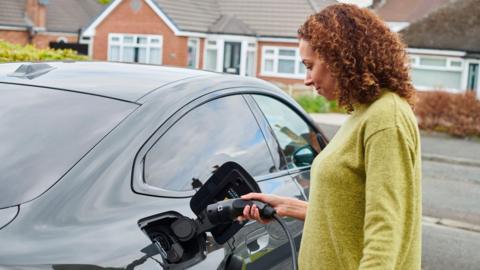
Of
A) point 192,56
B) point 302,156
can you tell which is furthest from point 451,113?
point 192,56

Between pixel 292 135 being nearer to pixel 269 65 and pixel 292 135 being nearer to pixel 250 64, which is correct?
pixel 269 65

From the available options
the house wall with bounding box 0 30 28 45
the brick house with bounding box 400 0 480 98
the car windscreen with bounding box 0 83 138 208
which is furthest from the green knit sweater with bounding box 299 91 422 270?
the house wall with bounding box 0 30 28 45

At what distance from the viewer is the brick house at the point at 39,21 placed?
137 ft

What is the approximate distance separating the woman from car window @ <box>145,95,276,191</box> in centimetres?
75

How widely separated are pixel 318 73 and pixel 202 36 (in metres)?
35.8

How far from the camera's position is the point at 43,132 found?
2973mm

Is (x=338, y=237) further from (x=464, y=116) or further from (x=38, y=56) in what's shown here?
(x=464, y=116)

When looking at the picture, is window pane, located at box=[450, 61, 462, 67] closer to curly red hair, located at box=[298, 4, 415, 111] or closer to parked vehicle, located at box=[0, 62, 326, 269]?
parked vehicle, located at box=[0, 62, 326, 269]

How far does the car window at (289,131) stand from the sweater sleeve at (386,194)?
5.85 feet

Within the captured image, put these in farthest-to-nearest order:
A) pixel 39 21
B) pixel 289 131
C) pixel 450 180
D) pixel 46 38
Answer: pixel 46 38 → pixel 39 21 → pixel 450 180 → pixel 289 131

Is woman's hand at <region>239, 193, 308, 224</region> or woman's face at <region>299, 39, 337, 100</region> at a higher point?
woman's face at <region>299, 39, 337, 100</region>

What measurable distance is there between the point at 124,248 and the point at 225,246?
55cm

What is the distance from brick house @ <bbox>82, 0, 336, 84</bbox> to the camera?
3725 cm

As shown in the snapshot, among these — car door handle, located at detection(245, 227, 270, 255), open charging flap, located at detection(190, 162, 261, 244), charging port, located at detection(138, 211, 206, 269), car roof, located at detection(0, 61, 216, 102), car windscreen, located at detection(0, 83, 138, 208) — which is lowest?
car door handle, located at detection(245, 227, 270, 255)
